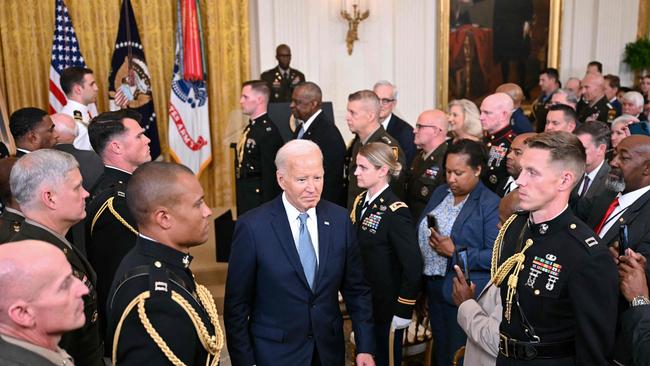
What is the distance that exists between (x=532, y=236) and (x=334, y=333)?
921mm

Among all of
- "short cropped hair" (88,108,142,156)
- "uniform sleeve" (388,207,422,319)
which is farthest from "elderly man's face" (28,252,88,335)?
"uniform sleeve" (388,207,422,319)

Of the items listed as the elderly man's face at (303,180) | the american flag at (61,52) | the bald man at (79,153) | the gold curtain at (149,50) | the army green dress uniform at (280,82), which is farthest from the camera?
the army green dress uniform at (280,82)

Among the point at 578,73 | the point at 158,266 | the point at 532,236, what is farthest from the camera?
the point at 578,73

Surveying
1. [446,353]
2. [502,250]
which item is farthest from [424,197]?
[502,250]

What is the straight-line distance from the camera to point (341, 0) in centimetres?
845

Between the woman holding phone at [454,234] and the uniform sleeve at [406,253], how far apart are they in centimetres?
15

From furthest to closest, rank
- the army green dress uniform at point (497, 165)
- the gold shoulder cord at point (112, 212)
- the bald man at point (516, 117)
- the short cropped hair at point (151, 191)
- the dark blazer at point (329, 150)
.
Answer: the bald man at point (516, 117), the dark blazer at point (329, 150), the army green dress uniform at point (497, 165), the gold shoulder cord at point (112, 212), the short cropped hair at point (151, 191)

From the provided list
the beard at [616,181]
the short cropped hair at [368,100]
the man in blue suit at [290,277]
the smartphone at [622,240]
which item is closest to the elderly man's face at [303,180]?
the man in blue suit at [290,277]

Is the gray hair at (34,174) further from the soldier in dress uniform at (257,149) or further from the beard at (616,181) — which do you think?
the soldier in dress uniform at (257,149)

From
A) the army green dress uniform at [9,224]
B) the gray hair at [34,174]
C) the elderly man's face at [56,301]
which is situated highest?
the gray hair at [34,174]

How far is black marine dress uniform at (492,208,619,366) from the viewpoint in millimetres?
2135

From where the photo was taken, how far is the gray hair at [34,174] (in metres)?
2.45

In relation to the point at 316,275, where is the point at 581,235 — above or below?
above

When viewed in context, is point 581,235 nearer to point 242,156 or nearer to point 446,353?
point 446,353
